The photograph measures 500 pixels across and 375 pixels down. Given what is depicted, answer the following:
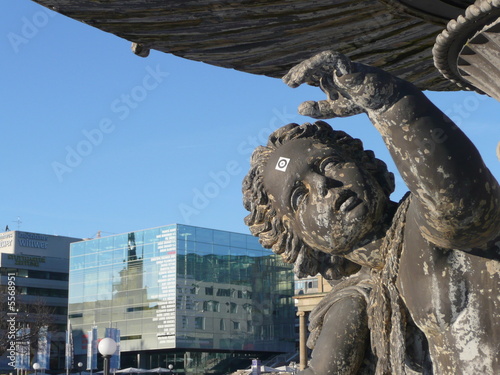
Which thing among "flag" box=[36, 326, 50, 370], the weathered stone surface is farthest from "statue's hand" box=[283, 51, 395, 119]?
"flag" box=[36, 326, 50, 370]

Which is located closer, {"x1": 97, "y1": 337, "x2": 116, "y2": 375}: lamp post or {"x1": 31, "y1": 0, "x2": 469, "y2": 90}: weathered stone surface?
{"x1": 31, "y1": 0, "x2": 469, "y2": 90}: weathered stone surface

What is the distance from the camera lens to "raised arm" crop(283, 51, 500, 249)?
1.77 meters

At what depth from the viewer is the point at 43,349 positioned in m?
47.8

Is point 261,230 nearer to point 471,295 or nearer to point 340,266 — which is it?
point 340,266

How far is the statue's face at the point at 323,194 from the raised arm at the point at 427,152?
270 mm

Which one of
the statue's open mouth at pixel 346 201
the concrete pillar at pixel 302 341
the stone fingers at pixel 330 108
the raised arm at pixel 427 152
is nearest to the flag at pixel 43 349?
the concrete pillar at pixel 302 341

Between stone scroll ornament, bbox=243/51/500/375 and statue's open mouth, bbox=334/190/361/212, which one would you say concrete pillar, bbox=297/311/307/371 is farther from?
statue's open mouth, bbox=334/190/361/212

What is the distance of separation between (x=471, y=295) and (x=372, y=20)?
1.24 meters

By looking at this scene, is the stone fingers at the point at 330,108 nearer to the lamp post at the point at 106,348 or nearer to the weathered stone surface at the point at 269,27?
the weathered stone surface at the point at 269,27

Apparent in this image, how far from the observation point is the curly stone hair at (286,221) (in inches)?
92.7

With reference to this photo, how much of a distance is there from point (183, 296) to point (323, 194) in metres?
54.4

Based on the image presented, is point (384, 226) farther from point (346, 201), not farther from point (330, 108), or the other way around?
point (330, 108)

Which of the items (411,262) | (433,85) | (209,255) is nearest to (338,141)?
(411,262)

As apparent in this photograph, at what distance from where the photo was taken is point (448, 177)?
69.2 inches
